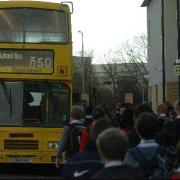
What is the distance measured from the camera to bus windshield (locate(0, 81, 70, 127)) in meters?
16.0

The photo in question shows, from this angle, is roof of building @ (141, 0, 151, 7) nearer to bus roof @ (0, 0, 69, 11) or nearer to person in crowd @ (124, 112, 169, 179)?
bus roof @ (0, 0, 69, 11)

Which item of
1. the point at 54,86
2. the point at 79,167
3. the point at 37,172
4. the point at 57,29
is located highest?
the point at 57,29

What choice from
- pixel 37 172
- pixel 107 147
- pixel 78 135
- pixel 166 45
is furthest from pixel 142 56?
pixel 107 147

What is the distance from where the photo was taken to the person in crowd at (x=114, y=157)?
4.86 metres

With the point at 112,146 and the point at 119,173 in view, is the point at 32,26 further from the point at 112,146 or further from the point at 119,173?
the point at 119,173

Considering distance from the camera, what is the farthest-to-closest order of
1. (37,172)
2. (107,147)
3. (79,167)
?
(37,172) < (79,167) < (107,147)

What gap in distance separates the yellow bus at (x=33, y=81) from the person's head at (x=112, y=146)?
10960mm

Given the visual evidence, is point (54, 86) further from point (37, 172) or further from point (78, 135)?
point (78, 135)

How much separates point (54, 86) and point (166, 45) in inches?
1125

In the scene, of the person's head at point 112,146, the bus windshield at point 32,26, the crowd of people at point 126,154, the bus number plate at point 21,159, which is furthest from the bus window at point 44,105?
the person's head at point 112,146

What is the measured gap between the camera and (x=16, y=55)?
53.5ft

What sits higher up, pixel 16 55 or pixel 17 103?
pixel 16 55

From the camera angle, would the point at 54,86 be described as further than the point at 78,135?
Yes

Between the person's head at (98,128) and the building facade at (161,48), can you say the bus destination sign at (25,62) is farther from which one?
the building facade at (161,48)
